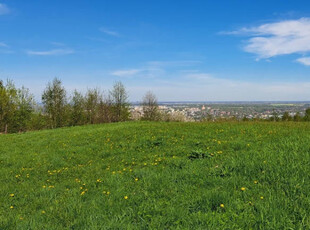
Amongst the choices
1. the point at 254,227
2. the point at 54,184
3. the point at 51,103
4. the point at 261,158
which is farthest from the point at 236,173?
the point at 51,103

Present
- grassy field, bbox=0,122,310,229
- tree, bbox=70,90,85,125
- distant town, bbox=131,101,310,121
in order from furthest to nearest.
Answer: tree, bbox=70,90,85,125
distant town, bbox=131,101,310,121
grassy field, bbox=0,122,310,229

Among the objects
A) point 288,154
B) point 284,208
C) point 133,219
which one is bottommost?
point 133,219

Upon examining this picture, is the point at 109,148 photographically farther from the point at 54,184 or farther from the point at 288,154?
the point at 288,154

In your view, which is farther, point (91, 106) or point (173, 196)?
point (91, 106)

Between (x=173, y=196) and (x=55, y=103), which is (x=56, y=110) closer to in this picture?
(x=55, y=103)

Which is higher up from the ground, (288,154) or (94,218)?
(288,154)

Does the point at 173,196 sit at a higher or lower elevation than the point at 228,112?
lower

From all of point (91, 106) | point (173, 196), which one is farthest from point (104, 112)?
point (173, 196)

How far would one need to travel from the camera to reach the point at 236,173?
510 cm

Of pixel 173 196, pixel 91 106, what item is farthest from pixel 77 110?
pixel 173 196

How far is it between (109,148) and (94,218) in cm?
713

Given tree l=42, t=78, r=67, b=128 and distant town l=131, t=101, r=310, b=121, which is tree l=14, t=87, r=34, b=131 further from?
distant town l=131, t=101, r=310, b=121

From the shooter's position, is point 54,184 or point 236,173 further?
point 54,184

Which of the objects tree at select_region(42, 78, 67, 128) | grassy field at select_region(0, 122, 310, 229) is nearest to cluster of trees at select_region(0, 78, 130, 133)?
tree at select_region(42, 78, 67, 128)
